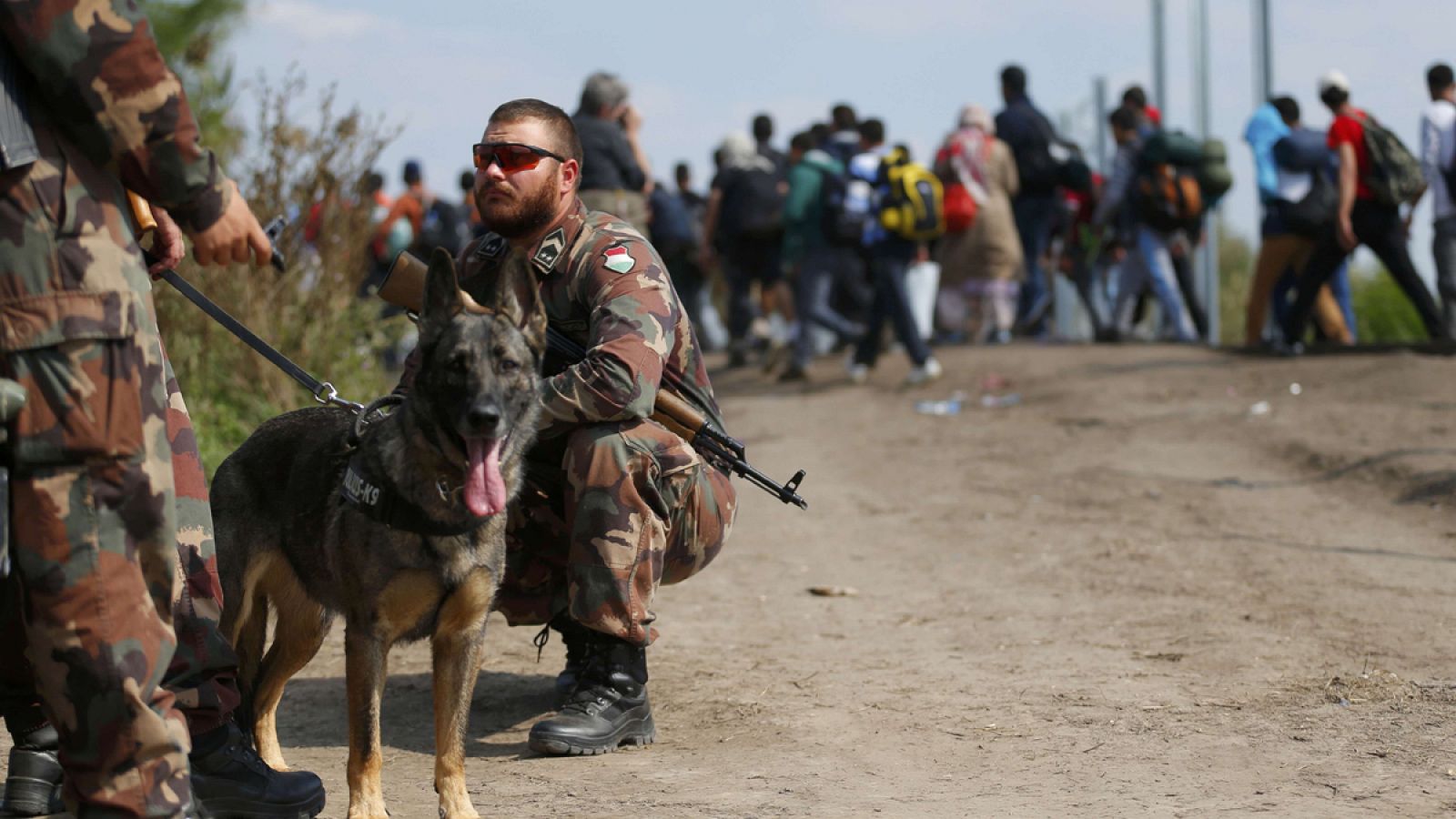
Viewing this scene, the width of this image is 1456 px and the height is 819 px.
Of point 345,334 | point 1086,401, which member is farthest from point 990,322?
point 345,334

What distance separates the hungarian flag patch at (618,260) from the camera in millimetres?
5098

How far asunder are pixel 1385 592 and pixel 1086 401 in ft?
21.7

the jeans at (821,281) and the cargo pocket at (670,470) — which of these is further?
the jeans at (821,281)

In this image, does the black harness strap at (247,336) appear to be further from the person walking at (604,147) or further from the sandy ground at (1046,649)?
the person walking at (604,147)

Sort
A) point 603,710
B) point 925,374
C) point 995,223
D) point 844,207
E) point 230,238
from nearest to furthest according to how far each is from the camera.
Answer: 1. point 230,238
2. point 603,710
3. point 844,207
4. point 925,374
5. point 995,223

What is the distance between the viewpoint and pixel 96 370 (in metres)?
3.10

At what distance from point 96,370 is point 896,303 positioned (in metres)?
11.3

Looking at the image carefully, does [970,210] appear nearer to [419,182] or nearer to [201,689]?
[419,182]

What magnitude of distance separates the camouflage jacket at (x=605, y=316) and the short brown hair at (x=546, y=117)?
8.0 inches

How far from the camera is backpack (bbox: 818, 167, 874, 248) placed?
47.3 ft

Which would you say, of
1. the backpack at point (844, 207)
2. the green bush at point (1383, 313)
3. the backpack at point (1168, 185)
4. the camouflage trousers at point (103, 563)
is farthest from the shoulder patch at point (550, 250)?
the green bush at point (1383, 313)

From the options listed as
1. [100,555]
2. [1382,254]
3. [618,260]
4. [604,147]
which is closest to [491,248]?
[618,260]

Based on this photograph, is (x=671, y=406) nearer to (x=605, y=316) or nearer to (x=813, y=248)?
(x=605, y=316)

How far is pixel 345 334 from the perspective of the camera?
1072 cm
